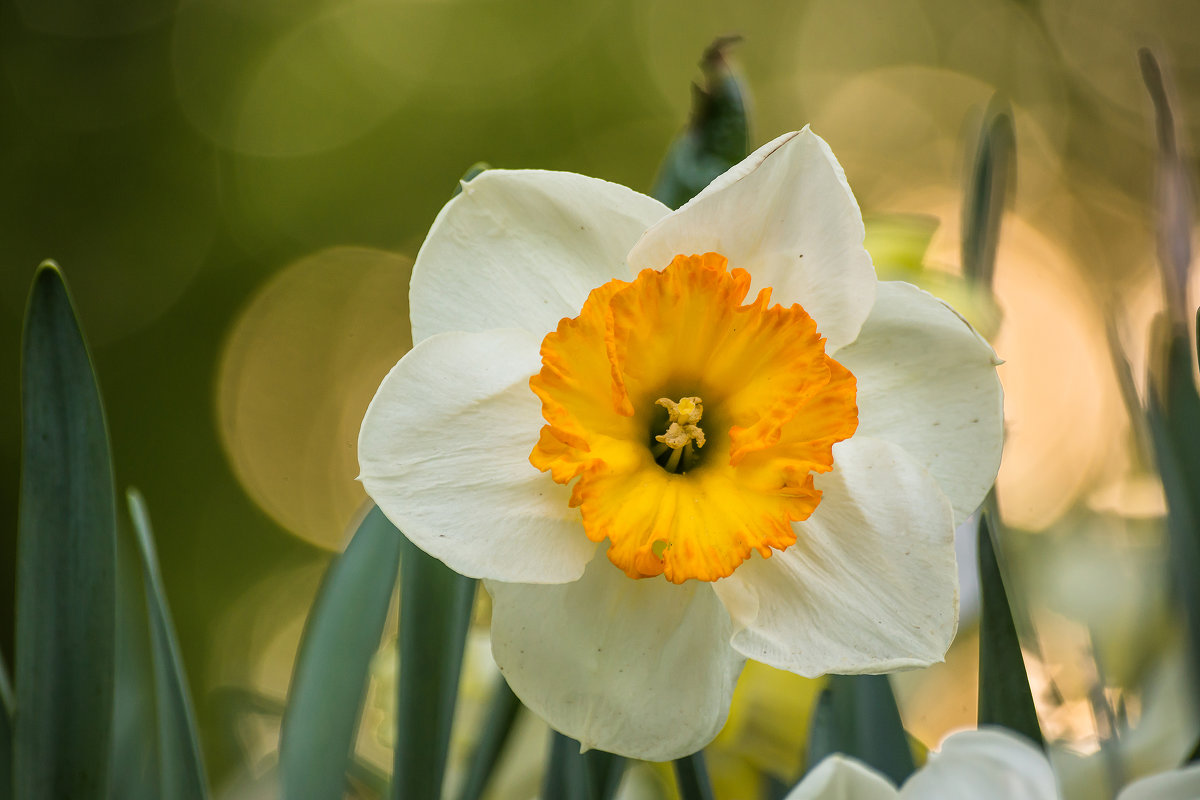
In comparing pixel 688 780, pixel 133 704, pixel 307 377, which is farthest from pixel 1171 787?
pixel 307 377

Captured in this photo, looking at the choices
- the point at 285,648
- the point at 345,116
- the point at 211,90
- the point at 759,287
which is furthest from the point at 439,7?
the point at 759,287

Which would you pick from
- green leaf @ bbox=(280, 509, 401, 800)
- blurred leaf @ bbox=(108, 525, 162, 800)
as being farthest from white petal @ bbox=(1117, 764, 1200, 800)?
blurred leaf @ bbox=(108, 525, 162, 800)

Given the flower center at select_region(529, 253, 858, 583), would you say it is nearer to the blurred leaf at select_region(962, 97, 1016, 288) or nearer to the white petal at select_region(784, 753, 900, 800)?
the white petal at select_region(784, 753, 900, 800)

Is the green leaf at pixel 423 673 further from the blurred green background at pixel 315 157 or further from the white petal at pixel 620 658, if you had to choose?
the blurred green background at pixel 315 157

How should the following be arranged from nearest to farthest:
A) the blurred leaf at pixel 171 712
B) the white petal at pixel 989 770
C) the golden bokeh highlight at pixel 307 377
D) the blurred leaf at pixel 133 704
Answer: the white petal at pixel 989 770
the blurred leaf at pixel 171 712
the blurred leaf at pixel 133 704
the golden bokeh highlight at pixel 307 377

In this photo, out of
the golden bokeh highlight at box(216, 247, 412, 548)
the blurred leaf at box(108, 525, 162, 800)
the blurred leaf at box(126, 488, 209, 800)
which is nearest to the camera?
the blurred leaf at box(126, 488, 209, 800)

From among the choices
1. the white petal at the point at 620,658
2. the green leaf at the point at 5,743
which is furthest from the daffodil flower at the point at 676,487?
the green leaf at the point at 5,743

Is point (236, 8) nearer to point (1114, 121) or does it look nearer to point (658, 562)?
point (1114, 121)
